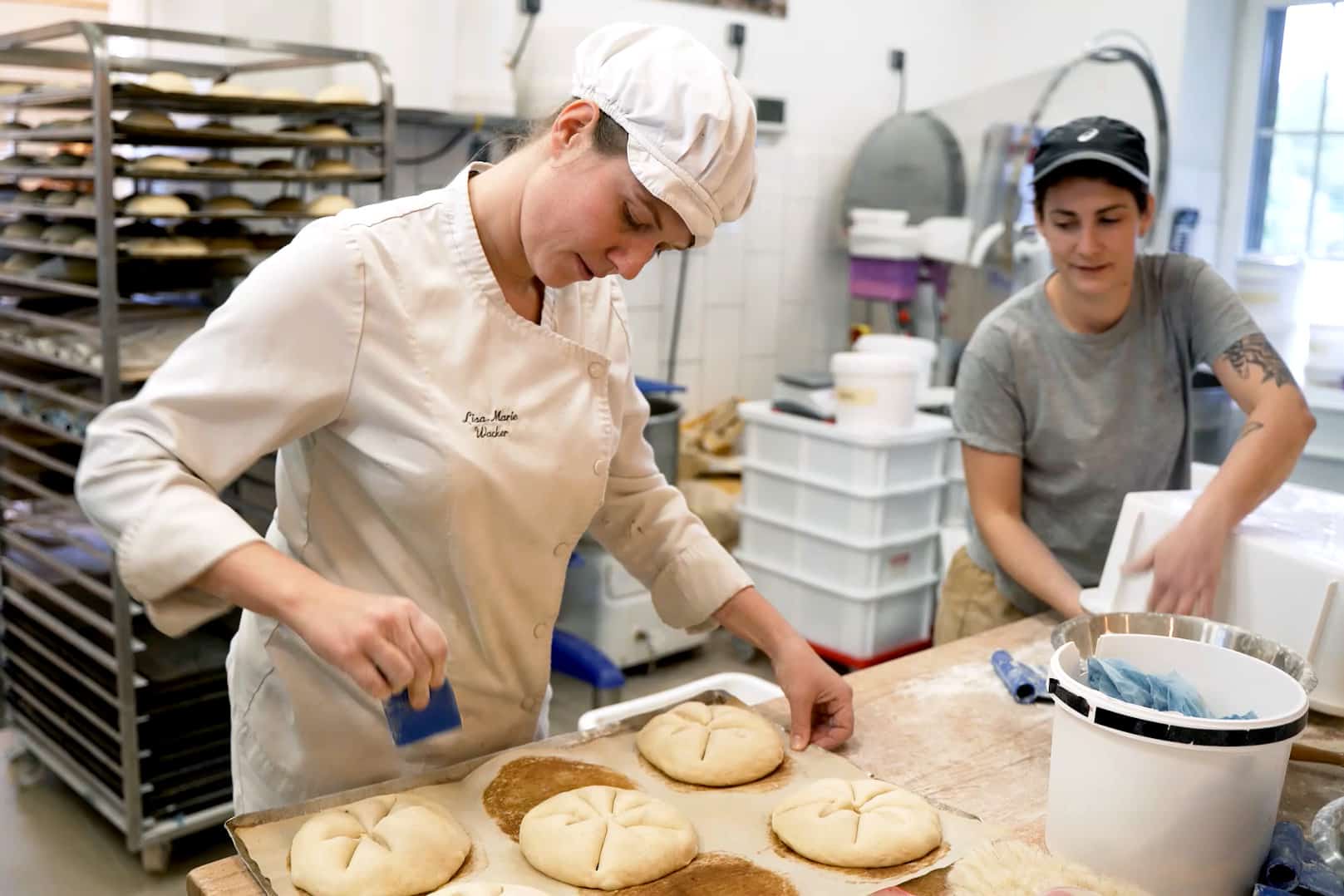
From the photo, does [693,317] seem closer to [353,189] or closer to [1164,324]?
[353,189]

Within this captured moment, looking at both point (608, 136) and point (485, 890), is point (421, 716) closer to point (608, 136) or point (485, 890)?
point (485, 890)

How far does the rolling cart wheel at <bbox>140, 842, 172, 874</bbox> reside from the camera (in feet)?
8.57

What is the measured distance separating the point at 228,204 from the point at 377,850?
2011mm

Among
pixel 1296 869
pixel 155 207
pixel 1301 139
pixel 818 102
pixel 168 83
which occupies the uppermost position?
pixel 818 102

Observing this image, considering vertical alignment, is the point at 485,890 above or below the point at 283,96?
below

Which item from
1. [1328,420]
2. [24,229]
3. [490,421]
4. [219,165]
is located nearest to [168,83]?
[219,165]

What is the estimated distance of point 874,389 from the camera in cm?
335

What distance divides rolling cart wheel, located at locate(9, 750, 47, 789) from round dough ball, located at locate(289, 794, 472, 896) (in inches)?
92.5

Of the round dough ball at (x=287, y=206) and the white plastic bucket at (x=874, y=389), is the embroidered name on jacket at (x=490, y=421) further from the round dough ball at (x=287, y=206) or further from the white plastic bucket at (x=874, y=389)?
the white plastic bucket at (x=874, y=389)

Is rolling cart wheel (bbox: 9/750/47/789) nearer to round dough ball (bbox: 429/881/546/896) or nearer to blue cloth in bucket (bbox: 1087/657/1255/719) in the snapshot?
round dough ball (bbox: 429/881/546/896)

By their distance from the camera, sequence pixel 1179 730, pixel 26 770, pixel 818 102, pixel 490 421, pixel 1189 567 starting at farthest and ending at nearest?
pixel 818 102 < pixel 26 770 < pixel 1189 567 < pixel 490 421 < pixel 1179 730

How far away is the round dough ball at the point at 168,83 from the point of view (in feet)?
7.78

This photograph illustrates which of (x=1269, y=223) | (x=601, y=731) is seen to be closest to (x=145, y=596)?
(x=601, y=731)

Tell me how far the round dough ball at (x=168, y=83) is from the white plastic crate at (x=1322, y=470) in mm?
3177
